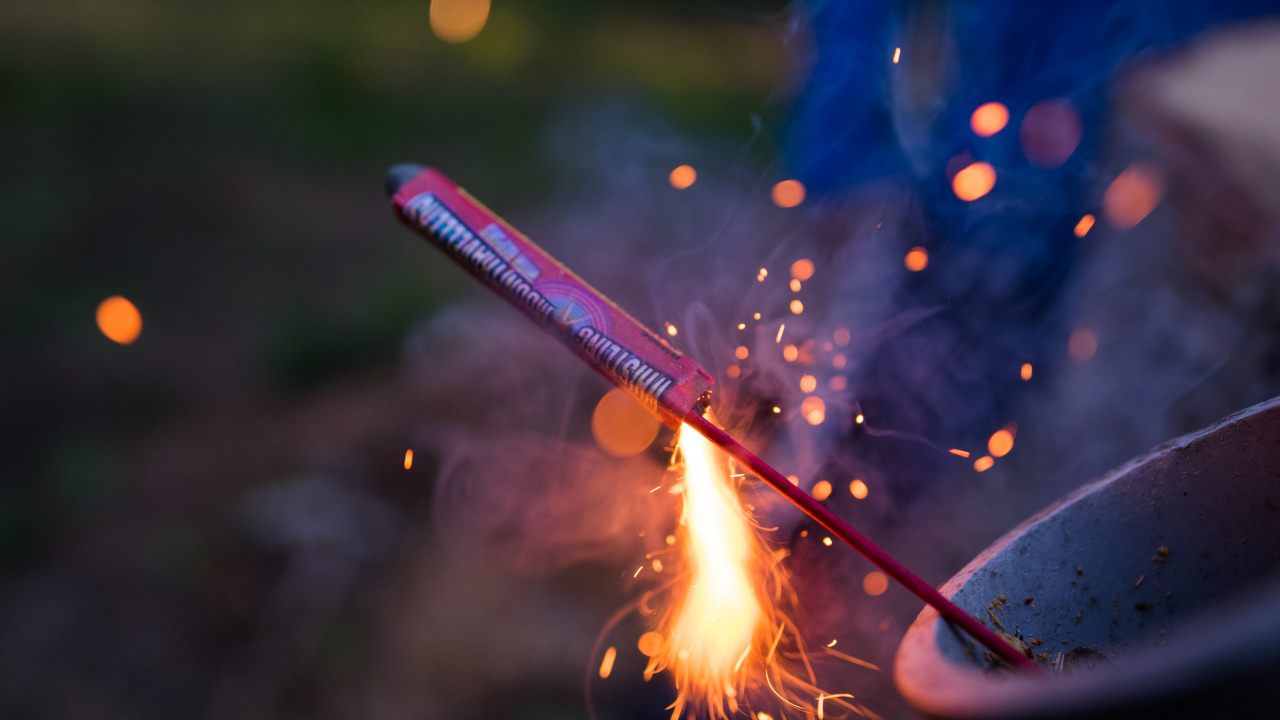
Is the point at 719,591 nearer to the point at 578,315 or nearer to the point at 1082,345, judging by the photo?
the point at 578,315

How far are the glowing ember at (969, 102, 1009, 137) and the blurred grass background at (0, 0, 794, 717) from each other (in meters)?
1.07

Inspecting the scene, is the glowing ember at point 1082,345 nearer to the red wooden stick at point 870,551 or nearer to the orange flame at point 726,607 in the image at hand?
the orange flame at point 726,607

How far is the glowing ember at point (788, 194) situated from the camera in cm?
205

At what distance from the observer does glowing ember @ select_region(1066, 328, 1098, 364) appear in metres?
1.63

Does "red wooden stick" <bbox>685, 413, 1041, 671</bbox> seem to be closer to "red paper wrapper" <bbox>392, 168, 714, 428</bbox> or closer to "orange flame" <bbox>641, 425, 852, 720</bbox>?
"red paper wrapper" <bbox>392, 168, 714, 428</bbox>

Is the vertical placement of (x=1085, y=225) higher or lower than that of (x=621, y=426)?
higher

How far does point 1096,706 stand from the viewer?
48cm

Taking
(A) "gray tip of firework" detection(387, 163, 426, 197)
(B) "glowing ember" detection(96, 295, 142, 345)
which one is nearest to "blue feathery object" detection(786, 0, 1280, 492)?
(A) "gray tip of firework" detection(387, 163, 426, 197)

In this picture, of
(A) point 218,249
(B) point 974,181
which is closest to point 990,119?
(B) point 974,181

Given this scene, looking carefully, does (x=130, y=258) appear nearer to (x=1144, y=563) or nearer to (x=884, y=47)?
(x=884, y=47)

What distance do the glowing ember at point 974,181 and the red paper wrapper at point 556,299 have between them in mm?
1241

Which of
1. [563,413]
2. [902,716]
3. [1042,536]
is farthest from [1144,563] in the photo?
A: [563,413]

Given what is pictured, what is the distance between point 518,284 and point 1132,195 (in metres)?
1.70

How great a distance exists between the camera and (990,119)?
1816 mm
